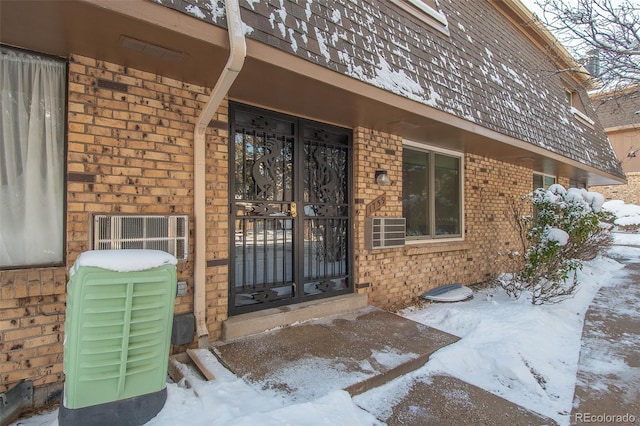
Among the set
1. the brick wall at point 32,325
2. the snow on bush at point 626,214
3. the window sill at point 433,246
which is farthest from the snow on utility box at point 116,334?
the snow on bush at point 626,214

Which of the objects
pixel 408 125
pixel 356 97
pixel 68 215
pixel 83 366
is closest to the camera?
pixel 83 366

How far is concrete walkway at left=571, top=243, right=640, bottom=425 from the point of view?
2.75 meters

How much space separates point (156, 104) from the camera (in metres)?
3.08

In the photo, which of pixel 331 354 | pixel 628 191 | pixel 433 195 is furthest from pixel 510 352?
pixel 628 191

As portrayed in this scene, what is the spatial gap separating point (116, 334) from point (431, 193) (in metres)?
5.40

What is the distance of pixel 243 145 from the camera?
12.6 ft

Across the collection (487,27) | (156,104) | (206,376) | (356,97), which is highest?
(487,27)

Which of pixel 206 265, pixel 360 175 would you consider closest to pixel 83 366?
pixel 206 265

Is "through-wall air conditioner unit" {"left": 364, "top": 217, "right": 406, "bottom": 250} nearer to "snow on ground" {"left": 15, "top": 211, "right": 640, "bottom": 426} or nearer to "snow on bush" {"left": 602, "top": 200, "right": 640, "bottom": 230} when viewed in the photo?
"snow on ground" {"left": 15, "top": 211, "right": 640, "bottom": 426}

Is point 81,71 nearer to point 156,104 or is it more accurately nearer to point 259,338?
point 156,104

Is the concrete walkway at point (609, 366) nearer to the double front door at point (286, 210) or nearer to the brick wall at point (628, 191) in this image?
the double front door at point (286, 210)

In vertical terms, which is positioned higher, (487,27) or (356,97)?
(487,27)

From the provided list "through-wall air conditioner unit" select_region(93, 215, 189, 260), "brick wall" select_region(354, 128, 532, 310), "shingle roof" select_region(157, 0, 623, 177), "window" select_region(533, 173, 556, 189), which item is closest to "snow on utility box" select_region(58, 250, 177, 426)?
"through-wall air conditioner unit" select_region(93, 215, 189, 260)

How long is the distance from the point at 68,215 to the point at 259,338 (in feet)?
6.43
